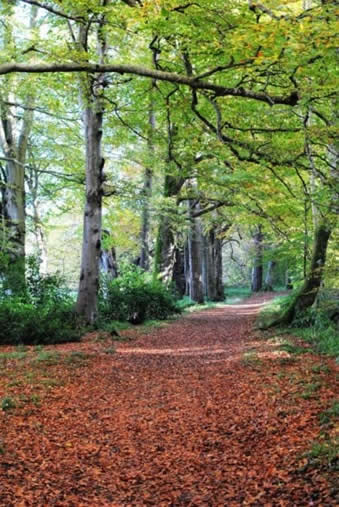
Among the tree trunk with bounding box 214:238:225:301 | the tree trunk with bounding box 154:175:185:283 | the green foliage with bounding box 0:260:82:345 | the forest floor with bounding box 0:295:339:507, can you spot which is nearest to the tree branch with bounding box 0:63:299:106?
the forest floor with bounding box 0:295:339:507

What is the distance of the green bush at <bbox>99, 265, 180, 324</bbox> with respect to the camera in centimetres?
1404

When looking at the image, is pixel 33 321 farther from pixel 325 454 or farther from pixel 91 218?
pixel 325 454

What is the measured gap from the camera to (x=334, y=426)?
410 centimetres

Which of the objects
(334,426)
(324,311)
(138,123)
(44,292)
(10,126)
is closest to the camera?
(334,426)

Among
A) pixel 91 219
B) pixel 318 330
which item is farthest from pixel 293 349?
pixel 91 219

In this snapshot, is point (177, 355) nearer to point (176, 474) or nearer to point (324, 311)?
point (324, 311)

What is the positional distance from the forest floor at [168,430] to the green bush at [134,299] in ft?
18.4

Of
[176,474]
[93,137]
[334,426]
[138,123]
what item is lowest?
[176,474]

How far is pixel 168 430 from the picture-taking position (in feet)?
15.9

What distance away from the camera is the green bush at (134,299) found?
1404cm

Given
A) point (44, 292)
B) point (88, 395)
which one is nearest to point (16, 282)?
point (44, 292)

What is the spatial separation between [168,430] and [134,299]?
9.69m

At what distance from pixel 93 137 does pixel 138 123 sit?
217 centimetres

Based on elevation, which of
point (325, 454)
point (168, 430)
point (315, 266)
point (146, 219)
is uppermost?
point (146, 219)
